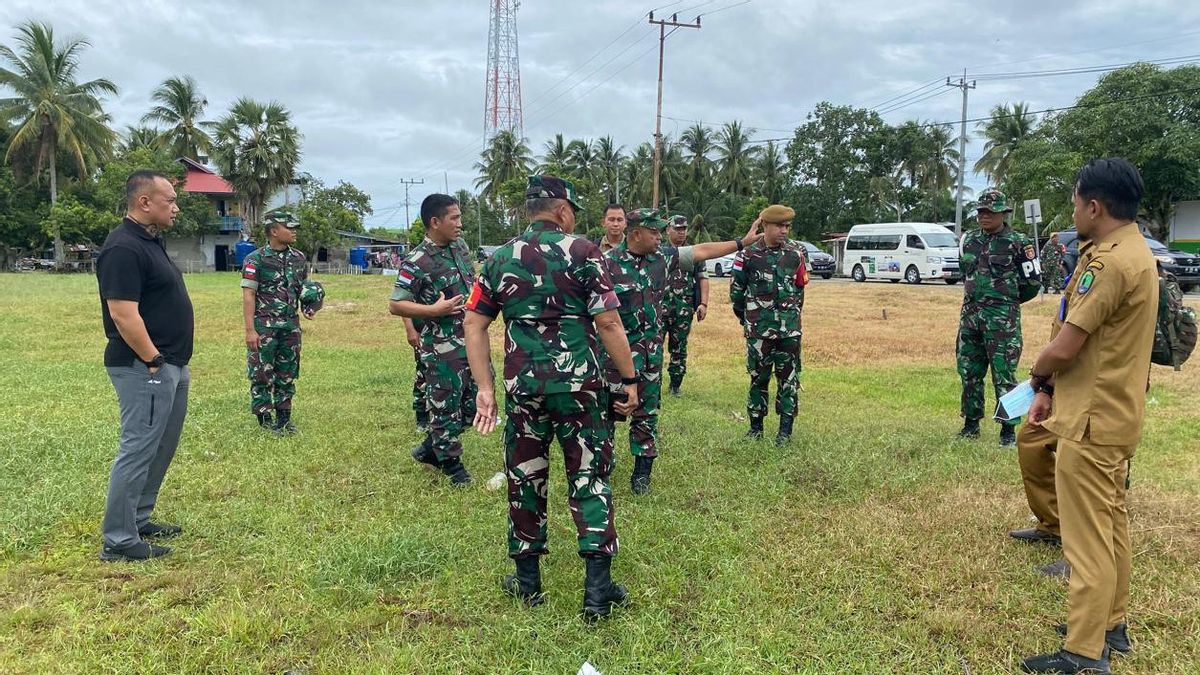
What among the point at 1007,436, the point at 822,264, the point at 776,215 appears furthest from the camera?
the point at 822,264

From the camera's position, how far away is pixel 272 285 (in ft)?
19.9

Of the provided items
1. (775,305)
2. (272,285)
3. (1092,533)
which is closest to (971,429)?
(775,305)

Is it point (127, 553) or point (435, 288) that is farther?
point (435, 288)

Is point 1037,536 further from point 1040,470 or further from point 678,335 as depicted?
point 678,335

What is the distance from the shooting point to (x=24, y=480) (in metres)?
4.79

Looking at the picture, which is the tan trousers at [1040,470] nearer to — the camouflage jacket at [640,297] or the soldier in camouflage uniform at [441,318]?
the camouflage jacket at [640,297]

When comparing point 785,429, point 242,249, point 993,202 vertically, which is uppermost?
point 242,249

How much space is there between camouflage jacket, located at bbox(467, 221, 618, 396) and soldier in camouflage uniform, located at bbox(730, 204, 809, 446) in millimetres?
2848

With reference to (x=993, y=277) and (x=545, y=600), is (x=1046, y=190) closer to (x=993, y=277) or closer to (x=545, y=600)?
(x=993, y=277)

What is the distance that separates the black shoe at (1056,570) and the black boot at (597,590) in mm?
2069

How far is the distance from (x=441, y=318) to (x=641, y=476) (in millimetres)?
1673

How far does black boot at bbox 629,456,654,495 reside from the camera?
468 cm

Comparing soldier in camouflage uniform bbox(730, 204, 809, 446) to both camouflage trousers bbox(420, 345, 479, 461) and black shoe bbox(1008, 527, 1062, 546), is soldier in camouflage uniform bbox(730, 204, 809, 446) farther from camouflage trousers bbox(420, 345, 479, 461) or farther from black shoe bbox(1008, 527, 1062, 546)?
camouflage trousers bbox(420, 345, 479, 461)

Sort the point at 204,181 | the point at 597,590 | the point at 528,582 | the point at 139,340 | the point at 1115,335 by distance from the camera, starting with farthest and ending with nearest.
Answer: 1. the point at 204,181
2. the point at 139,340
3. the point at 528,582
4. the point at 597,590
5. the point at 1115,335
